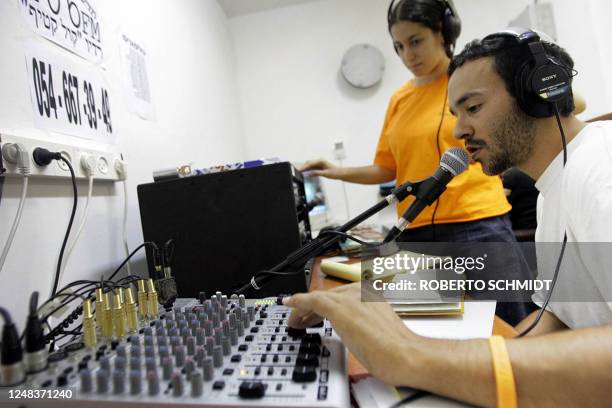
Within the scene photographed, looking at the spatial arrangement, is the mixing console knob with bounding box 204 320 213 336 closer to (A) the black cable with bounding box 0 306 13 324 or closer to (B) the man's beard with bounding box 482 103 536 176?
(A) the black cable with bounding box 0 306 13 324

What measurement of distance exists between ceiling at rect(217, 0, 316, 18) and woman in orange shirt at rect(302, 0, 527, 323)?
5.60 feet

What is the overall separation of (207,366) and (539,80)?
2.40 feet

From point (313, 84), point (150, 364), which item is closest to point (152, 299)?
point (150, 364)

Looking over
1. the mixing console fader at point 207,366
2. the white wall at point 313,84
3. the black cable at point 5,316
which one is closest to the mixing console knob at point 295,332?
the mixing console fader at point 207,366

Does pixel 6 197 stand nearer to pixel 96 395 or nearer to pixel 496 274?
pixel 96 395

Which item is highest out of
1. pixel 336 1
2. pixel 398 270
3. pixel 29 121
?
pixel 336 1

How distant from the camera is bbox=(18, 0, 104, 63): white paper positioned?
0.75 m

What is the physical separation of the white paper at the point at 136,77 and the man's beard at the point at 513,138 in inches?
41.7

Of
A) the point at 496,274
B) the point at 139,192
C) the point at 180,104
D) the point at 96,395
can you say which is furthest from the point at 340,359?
the point at 180,104

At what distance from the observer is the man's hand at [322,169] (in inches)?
54.4

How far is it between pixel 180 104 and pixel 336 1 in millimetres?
1682

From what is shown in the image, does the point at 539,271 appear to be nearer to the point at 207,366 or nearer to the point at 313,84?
the point at 207,366

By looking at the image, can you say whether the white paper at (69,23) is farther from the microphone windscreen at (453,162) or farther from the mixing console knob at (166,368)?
the microphone windscreen at (453,162)

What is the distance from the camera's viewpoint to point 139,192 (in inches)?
34.8
